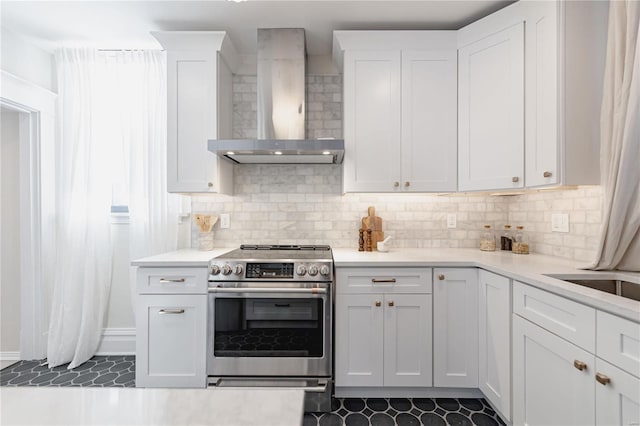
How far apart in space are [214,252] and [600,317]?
2330 mm

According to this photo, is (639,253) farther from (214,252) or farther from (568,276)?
(214,252)

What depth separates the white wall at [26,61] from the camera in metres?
2.43

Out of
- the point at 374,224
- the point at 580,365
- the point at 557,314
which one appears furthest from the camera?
the point at 374,224

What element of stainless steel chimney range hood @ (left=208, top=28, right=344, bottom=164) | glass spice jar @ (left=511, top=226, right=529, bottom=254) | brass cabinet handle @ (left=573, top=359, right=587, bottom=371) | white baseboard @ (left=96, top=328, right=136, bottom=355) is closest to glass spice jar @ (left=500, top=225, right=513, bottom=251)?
glass spice jar @ (left=511, top=226, right=529, bottom=254)

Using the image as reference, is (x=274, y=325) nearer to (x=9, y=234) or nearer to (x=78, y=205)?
(x=78, y=205)

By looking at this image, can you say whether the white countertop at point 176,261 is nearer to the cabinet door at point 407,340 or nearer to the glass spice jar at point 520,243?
the cabinet door at point 407,340

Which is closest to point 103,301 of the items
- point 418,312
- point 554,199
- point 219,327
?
point 219,327

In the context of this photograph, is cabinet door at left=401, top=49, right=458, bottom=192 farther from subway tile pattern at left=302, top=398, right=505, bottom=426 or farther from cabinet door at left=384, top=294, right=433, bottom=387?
subway tile pattern at left=302, top=398, right=505, bottom=426

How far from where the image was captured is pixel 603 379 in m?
1.16

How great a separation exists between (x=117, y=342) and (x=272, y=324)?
1732 mm

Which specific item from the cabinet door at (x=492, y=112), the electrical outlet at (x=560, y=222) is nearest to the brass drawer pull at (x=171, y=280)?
the cabinet door at (x=492, y=112)

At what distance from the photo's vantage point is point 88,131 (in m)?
2.67

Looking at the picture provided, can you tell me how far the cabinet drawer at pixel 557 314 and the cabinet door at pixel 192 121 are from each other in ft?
7.02

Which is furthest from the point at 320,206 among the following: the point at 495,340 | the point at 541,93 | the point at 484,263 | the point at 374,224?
the point at 541,93
